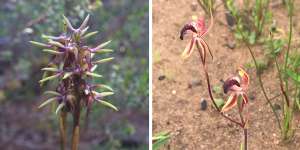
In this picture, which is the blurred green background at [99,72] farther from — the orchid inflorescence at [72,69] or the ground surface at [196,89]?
the orchid inflorescence at [72,69]

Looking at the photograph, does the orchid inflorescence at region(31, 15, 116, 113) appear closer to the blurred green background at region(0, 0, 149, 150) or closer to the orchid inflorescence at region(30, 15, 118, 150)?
the orchid inflorescence at region(30, 15, 118, 150)

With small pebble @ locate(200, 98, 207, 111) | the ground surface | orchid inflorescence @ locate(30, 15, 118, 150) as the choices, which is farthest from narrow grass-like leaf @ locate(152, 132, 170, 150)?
orchid inflorescence @ locate(30, 15, 118, 150)

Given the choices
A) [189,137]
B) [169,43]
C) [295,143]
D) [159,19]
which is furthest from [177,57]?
[295,143]

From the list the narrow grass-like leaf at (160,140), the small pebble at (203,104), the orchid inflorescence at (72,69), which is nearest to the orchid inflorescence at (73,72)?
the orchid inflorescence at (72,69)

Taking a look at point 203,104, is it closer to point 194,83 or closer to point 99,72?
point 194,83

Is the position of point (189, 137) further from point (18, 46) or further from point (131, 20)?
point (18, 46)
